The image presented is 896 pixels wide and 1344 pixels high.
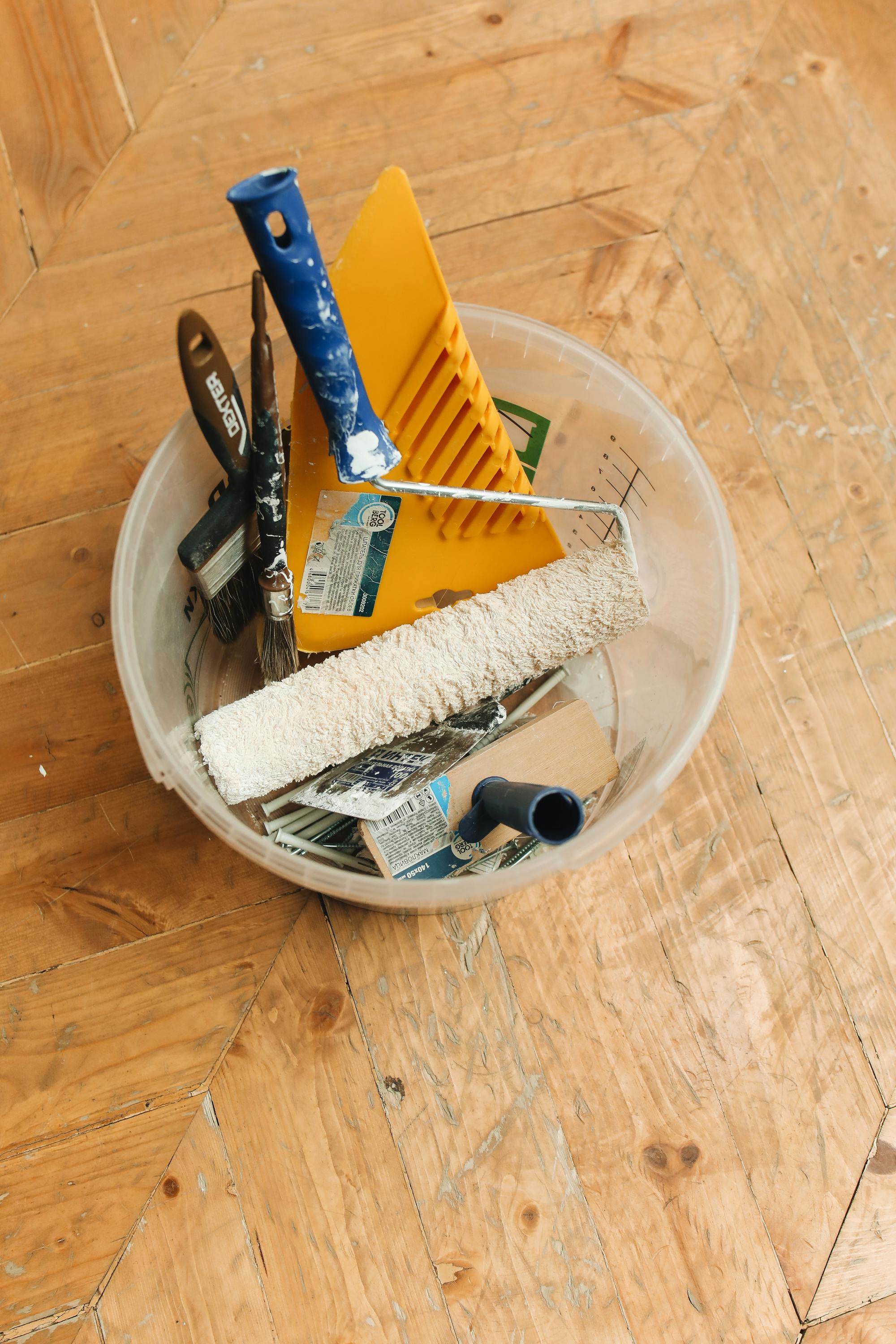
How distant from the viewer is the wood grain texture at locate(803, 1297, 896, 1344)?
657mm

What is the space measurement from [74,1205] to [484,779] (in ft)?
1.30

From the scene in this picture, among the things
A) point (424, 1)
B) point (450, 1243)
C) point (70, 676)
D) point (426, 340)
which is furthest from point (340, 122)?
A: point (450, 1243)

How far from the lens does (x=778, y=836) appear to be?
0.70 metres

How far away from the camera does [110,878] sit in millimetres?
651

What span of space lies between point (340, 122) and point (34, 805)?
564mm

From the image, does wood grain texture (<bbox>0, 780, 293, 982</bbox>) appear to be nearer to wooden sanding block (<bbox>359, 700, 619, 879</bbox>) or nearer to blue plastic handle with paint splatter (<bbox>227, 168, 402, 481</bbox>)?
wooden sanding block (<bbox>359, 700, 619, 879</bbox>)

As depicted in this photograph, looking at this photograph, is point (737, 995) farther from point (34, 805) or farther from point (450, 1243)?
point (34, 805)

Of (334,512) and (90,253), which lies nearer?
(334,512)

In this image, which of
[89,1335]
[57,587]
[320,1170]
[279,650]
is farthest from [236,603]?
[89,1335]

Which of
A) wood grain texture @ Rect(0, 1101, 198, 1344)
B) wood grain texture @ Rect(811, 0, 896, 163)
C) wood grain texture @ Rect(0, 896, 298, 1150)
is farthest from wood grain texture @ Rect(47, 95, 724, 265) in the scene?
wood grain texture @ Rect(0, 1101, 198, 1344)

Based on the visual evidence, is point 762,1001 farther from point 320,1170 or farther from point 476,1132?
point 320,1170

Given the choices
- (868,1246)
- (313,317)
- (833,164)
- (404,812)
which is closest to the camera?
(313,317)

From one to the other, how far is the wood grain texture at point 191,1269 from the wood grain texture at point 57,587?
347 mm

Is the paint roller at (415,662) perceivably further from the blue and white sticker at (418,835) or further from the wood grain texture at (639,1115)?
the wood grain texture at (639,1115)
